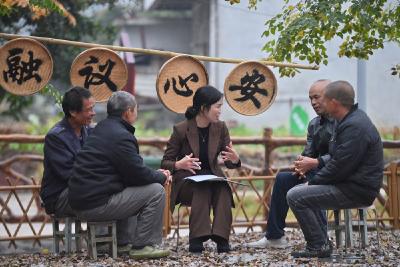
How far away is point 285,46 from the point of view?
9.09m

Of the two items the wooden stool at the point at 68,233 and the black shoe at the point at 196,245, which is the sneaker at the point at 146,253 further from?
the wooden stool at the point at 68,233

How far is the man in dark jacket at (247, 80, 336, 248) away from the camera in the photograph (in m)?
8.36

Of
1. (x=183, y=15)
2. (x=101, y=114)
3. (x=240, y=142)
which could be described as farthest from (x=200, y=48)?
(x=240, y=142)

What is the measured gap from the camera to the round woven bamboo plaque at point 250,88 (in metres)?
9.35

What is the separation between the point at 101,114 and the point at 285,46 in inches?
908

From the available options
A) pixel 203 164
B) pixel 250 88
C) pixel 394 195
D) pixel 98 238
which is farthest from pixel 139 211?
pixel 394 195

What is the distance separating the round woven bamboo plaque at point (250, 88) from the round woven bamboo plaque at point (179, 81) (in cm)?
35

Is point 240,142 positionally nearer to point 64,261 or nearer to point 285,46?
point 285,46

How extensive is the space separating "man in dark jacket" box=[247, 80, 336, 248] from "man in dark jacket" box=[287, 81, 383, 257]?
0.34 metres

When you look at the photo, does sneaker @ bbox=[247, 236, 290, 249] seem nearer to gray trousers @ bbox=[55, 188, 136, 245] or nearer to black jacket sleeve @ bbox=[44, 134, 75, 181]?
gray trousers @ bbox=[55, 188, 136, 245]

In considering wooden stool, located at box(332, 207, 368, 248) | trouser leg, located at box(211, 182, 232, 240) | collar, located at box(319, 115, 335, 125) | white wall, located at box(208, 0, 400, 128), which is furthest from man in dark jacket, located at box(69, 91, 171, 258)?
white wall, located at box(208, 0, 400, 128)

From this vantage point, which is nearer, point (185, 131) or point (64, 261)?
point (64, 261)

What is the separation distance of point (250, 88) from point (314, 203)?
1.97 meters

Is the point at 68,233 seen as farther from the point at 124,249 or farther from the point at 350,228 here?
the point at 350,228
